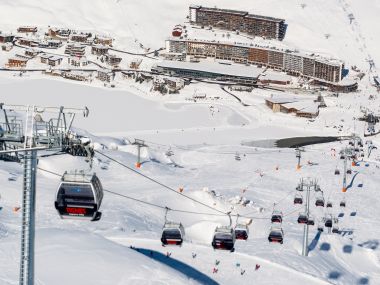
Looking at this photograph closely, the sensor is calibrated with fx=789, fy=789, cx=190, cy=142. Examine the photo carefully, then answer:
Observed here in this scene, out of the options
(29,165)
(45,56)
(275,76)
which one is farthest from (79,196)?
(275,76)

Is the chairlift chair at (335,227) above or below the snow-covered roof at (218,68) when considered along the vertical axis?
below

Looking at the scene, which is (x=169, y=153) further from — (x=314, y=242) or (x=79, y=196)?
(x=79, y=196)

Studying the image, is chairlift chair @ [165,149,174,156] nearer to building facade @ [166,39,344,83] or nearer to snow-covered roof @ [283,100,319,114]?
snow-covered roof @ [283,100,319,114]

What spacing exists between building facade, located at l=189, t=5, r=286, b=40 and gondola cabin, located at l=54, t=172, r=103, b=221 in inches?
4384

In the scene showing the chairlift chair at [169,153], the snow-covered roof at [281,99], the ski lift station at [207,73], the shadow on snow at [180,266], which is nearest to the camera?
the shadow on snow at [180,266]

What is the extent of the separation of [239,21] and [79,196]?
11552 cm

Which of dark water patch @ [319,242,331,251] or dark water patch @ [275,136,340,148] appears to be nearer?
dark water patch @ [319,242,331,251]

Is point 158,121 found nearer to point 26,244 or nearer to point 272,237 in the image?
point 272,237

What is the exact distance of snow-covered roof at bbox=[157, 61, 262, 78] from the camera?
11900cm

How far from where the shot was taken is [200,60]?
127500 mm

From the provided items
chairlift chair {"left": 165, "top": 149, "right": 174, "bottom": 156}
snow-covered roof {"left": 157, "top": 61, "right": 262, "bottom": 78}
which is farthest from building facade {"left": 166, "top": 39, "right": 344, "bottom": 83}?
chairlift chair {"left": 165, "top": 149, "right": 174, "bottom": 156}

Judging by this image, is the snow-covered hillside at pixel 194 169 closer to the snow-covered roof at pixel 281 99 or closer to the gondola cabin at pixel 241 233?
the snow-covered roof at pixel 281 99

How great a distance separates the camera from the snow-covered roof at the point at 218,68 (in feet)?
390

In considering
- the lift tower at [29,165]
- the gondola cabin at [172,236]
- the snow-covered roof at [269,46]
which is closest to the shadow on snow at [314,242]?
the gondola cabin at [172,236]
